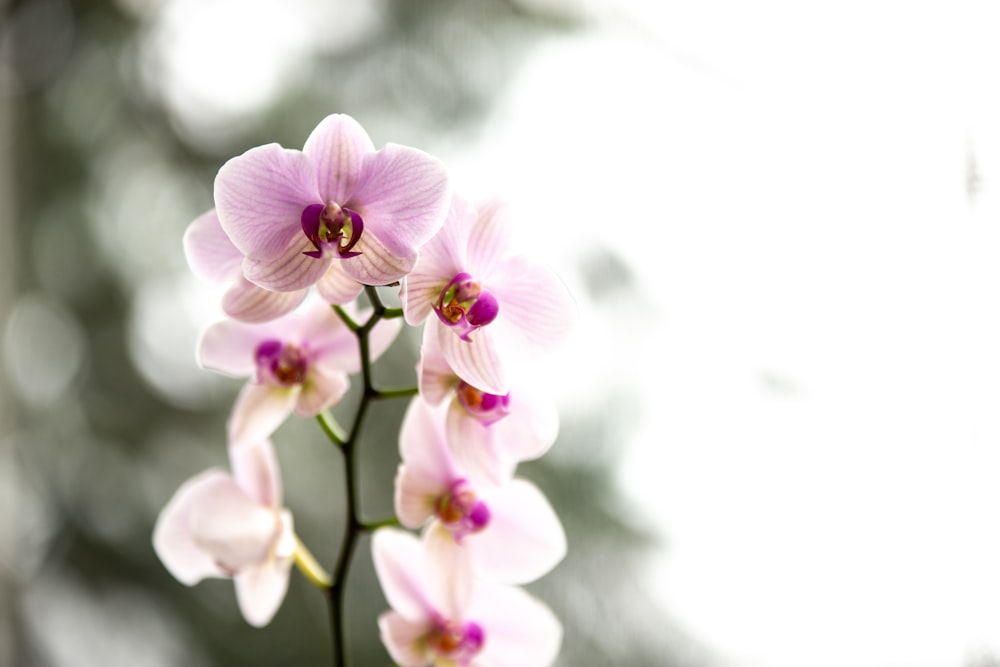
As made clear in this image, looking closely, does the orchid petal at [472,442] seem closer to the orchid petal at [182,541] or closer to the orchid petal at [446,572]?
the orchid petal at [446,572]

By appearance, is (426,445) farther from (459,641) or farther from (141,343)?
(141,343)

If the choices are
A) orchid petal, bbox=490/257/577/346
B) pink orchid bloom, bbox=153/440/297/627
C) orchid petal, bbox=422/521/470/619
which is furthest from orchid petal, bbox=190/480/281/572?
orchid petal, bbox=490/257/577/346

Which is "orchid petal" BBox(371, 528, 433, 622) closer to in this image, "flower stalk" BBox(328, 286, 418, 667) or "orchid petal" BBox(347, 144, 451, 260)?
"flower stalk" BBox(328, 286, 418, 667)

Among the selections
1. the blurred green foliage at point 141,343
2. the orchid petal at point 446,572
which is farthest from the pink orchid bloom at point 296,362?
the blurred green foliage at point 141,343

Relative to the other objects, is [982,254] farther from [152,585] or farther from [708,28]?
[152,585]

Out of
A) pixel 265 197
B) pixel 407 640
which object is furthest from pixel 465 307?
pixel 407 640

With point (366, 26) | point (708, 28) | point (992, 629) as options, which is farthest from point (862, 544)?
point (366, 26)
